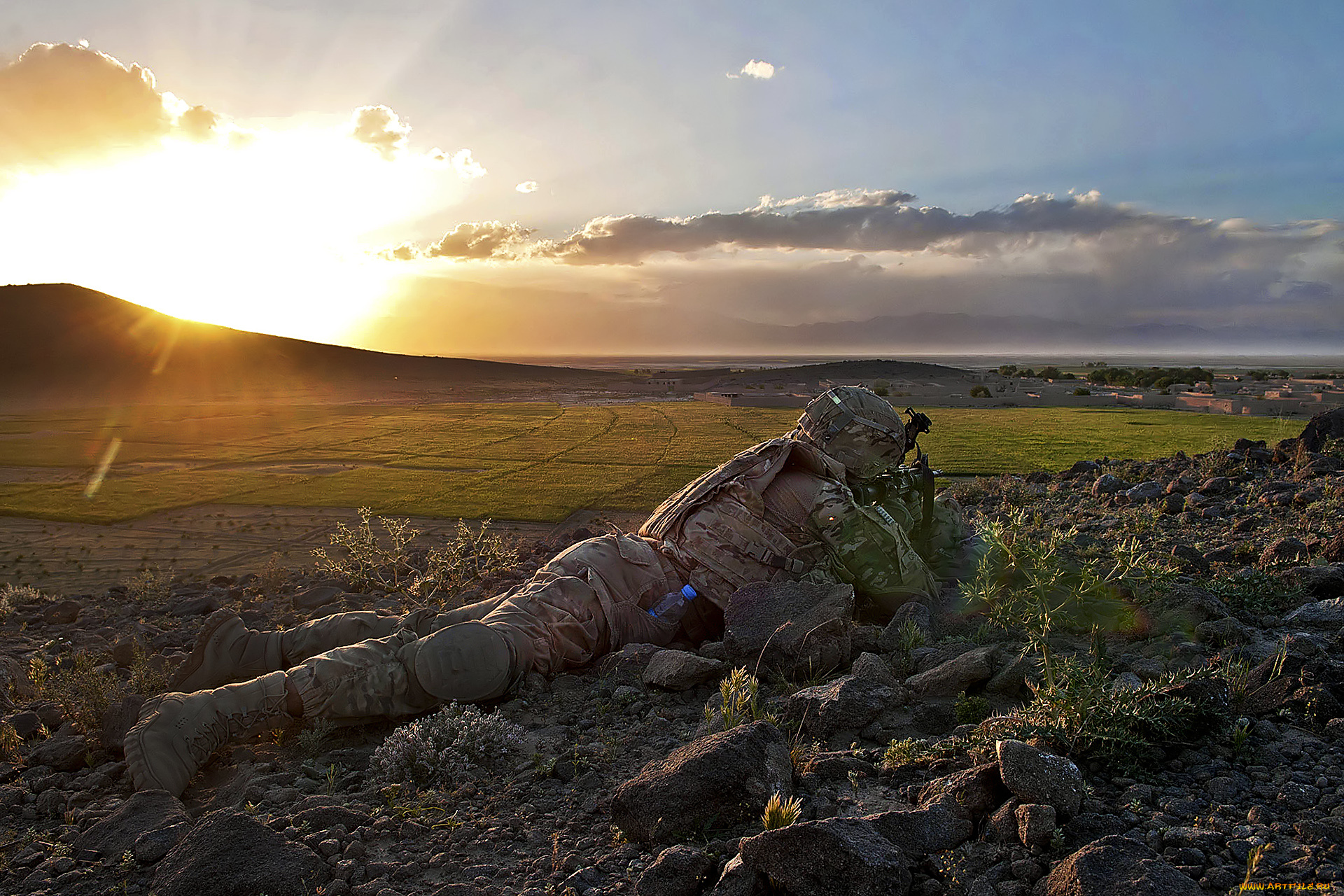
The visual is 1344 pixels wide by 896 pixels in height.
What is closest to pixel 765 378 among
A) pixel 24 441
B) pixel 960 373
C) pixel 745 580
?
pixel 960 373

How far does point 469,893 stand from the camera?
8.18 ft

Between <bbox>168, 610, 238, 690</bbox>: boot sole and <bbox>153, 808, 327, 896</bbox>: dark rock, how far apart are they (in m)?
2.12

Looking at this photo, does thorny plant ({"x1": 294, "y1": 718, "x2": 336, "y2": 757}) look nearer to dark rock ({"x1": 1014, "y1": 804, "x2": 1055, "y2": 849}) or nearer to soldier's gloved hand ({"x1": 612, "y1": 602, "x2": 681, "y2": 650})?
soldier's gloved hand ({"x1": 612, "y1": 602, "x2": 681, "y2": 650})

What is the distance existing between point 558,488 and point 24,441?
1789cm

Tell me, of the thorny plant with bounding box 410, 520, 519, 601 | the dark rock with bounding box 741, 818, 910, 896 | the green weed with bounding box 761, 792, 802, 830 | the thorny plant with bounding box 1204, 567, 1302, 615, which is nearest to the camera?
the dark rock with bounding box 741, 818, 910, 896

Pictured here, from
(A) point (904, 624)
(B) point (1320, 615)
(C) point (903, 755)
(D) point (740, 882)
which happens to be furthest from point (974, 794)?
(B) point (1320, 615)

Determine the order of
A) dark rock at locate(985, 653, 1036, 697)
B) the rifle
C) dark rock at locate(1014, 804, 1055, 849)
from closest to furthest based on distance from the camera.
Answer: dark rock at locate(1014, 804, 1055, 849) → dark rock at locate(985, 653, 1036, 697) → the rifle

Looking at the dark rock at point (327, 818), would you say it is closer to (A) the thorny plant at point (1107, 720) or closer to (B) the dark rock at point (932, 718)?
(B) the dark rock at point (932, 718)

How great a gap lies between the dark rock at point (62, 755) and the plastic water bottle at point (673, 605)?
11.3 ft

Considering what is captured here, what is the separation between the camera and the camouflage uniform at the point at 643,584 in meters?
4.25

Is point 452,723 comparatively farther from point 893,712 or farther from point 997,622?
point 997,622

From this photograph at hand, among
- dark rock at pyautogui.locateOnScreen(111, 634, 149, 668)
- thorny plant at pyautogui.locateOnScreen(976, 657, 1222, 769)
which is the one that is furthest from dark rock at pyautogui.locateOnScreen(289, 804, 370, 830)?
dark rock at pyautogui.locateOnScreen(111, 634, 149, 668)

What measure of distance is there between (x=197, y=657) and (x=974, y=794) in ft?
15.1

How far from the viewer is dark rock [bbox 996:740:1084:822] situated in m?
2.42
